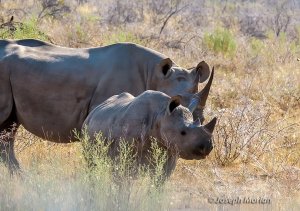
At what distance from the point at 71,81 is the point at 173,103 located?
6.94 feet

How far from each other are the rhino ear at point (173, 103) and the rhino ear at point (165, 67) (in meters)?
1.72

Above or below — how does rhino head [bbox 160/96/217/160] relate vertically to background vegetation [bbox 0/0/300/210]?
above

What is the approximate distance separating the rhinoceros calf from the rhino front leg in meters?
1.50

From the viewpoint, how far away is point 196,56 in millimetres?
18281

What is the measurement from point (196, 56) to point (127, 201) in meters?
11.8

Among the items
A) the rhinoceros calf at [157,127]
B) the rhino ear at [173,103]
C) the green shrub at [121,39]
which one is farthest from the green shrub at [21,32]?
the rhino ear at [173,103]

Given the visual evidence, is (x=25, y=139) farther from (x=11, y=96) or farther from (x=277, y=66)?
(x=277, y=66)

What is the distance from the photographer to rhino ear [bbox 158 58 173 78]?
29.6 feet

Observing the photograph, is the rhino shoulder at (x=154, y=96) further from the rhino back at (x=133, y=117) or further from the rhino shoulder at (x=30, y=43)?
the rhino shoulder at (x=30, y=43)

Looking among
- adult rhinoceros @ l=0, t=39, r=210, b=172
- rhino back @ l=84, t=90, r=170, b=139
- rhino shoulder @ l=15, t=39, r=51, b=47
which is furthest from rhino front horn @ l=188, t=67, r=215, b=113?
rhino shoulder @ l=15, t=39, r=51, b=47

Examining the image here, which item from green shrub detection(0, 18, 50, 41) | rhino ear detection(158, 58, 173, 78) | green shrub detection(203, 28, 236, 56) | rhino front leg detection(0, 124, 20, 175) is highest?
rhino ear detection(158, 58, 173, 78)

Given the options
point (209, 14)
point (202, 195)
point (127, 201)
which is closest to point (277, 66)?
point (202, 195)

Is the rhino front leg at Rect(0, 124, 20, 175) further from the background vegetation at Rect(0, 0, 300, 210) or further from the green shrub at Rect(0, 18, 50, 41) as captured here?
the green shrub at Rect(0, 18, 50, 41)

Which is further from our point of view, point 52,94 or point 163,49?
point 163,49
